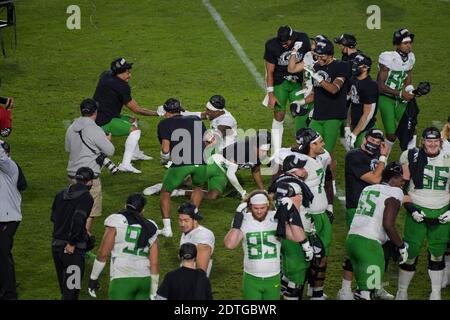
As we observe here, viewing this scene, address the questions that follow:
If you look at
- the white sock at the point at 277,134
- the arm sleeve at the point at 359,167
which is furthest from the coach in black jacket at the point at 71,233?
the white sock at the point at 277,134

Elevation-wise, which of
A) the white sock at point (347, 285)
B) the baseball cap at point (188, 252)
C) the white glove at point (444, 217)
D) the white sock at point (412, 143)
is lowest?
the white sock at point (347, 285)

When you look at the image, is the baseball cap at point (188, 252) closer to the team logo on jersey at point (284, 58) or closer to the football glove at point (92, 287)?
the football glove at point (92, 287)

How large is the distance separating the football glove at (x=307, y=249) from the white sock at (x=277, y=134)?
5123 millimetres

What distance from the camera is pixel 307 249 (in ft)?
31.5

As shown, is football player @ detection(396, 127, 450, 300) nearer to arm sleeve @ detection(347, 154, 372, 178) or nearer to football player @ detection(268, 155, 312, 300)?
arm sleeve @ detection(347, 154, 372, 178)

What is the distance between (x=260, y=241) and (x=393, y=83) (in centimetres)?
511

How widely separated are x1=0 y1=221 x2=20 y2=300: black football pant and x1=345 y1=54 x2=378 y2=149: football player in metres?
4.64

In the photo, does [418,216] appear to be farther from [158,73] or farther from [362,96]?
[158,73]

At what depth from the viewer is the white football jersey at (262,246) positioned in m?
9.42

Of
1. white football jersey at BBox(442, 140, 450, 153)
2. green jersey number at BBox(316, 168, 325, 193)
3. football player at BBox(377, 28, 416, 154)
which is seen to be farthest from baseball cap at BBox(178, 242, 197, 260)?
football player at BBox(377, 28, 416, 154)

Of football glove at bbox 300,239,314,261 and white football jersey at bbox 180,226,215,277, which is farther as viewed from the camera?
football glove at bbox 300,239,314,261

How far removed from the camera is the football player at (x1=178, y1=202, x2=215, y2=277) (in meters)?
9.42

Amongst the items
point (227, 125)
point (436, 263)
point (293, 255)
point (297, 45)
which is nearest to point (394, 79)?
point (297, 45)

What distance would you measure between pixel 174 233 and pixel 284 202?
3165 mm
